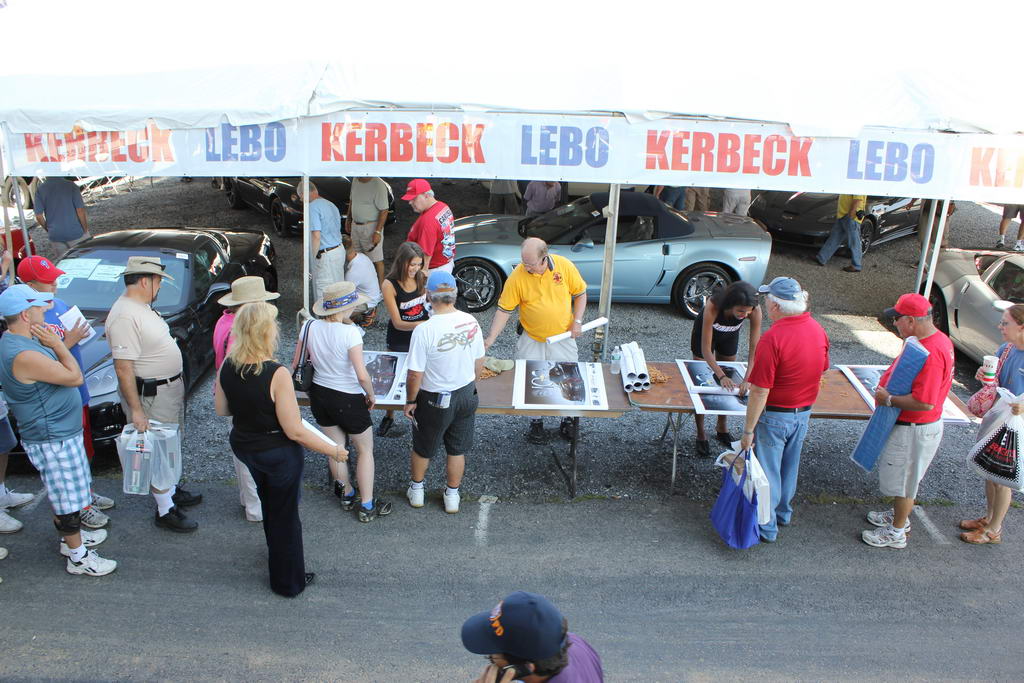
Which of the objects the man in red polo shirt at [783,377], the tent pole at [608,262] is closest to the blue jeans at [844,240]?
the tent pole at [608,262]

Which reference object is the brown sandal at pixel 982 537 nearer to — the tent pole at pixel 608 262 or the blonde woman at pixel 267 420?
the tent pole at pixel 608 262

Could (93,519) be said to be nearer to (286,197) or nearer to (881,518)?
(881,518)

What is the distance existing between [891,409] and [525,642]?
11.7 feet

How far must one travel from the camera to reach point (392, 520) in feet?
17.1

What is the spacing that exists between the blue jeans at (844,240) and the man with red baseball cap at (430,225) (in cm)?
629

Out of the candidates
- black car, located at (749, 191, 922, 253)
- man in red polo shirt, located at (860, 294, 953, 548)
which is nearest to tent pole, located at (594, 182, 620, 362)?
man in red polo shirt, located at (860, 294, 953, 548)

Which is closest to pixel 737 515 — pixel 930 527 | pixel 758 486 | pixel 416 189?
pixel 758 486

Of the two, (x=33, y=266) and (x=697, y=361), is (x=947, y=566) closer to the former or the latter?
(x=697, y=361)

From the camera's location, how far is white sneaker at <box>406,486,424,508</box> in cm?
533

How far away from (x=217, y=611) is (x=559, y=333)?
3033mm

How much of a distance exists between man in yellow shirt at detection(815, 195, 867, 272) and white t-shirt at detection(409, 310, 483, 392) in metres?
7.66

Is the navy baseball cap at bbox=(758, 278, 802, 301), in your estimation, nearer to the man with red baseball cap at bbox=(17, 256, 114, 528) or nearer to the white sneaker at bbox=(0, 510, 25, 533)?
the man with red baseball cap at bbox=(17, 256, 114, 528)

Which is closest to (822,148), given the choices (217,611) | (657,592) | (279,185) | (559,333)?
(559,333)

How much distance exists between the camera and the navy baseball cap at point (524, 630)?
2.18 m
